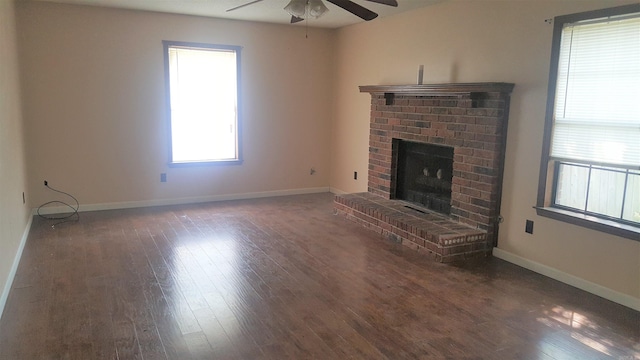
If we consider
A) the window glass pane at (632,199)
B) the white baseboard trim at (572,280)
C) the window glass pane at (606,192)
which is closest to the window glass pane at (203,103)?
the white baseboard trim at (572,280)

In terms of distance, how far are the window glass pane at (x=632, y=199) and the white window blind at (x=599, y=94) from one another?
100 millimetres

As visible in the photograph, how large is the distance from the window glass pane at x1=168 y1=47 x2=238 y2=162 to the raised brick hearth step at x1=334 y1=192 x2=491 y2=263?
2037 millimetres

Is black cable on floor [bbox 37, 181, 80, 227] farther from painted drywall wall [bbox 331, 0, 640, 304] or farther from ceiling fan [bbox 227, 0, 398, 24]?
painted drywall wall [bbox 331, 0, 640, 304]

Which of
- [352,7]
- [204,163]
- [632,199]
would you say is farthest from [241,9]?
[632,199]

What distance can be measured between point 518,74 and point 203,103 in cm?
389

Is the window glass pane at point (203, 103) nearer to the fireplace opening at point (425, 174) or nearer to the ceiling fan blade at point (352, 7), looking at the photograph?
the fireplace opening at point (425, 174)

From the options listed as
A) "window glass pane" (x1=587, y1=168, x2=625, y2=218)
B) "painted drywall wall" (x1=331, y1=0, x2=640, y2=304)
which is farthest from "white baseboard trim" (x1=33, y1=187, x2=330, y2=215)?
"window glass pane" (x1=587, y1=168, x2=625, y2=218)

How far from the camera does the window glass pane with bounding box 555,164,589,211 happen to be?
11.6 ft

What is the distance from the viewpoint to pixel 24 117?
512cm

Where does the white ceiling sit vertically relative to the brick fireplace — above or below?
above

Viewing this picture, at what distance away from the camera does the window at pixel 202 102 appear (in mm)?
5867

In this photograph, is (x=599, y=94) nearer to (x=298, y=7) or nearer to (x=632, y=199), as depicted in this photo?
(x=632, y=199)

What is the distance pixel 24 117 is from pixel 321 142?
3.81m

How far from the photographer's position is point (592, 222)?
11.1ft
